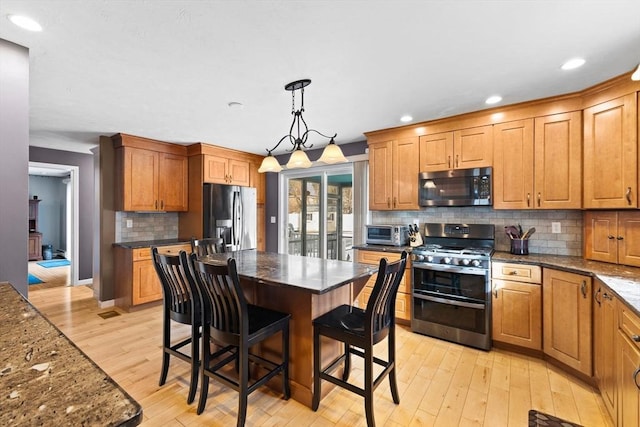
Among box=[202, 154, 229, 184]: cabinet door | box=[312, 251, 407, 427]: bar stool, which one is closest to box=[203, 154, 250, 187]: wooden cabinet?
box=[202, 154, 229, 184]: cabinet door

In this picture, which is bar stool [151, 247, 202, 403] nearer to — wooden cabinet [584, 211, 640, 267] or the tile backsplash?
the tile backsplash

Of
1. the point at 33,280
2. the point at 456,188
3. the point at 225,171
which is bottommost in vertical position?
the point at 33,280

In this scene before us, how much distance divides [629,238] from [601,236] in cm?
23

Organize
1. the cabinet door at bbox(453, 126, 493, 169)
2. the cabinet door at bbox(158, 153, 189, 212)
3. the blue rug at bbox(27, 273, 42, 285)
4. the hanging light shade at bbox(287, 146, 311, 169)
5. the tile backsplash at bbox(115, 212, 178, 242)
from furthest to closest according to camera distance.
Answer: the blue rug at bbox(27, 273, 42, 285), the cabinet door at bbox(158, 153, 189, 212), the tile backsplash at bbox(115, 212, 178, 242), the cabinet door at bbox(453, 126, 493, 169), the hanging light shade at bbox(287, 146, 311, 169)

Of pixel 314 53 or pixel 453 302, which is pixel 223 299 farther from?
pixel 453 302

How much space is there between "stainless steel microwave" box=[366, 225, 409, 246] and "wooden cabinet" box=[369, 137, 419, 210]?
26cm

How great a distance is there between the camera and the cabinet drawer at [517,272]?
8.56ft

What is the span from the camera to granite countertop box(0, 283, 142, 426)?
62 cm

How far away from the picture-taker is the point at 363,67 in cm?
219

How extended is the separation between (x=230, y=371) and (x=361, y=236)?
98.3 inches

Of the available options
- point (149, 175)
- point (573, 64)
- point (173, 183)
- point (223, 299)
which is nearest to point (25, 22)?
point (223, 299)

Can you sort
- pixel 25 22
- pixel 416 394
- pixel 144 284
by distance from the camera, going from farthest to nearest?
pixel 144 284
pixel 416 394
pixel 25 22

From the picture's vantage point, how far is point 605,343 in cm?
193

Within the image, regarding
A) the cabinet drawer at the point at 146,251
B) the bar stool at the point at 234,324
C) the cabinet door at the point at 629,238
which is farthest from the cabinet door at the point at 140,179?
the cabinet door at the point at 629,238
